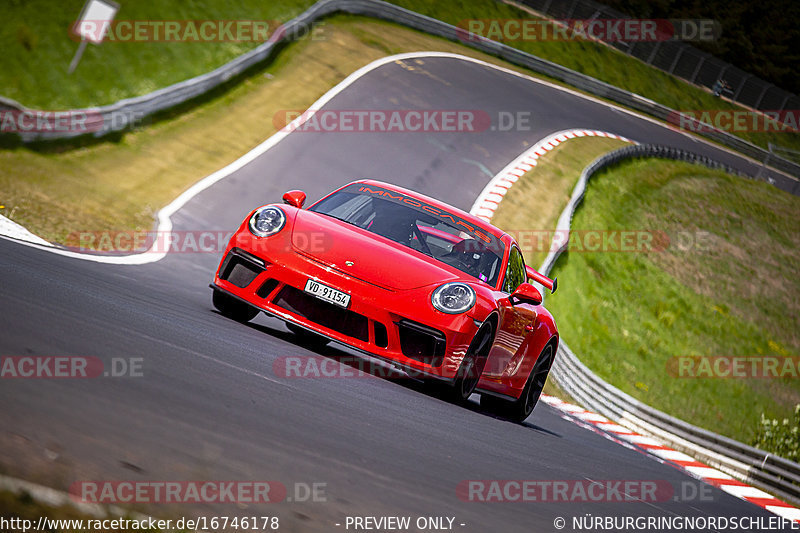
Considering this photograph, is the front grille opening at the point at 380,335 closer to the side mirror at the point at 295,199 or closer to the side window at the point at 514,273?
the side window at the point at 514,273

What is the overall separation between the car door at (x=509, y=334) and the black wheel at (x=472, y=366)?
0.25 meters

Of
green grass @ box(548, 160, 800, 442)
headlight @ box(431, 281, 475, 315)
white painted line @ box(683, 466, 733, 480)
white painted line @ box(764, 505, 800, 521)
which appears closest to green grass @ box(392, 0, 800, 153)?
green grass @ box(548, 160, 800, 442)

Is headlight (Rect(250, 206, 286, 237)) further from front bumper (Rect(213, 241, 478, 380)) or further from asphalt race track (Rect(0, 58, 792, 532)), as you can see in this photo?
asphalt race track (Rect(0, 58, 792, 532))

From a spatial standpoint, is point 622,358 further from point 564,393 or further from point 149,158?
point 149,158

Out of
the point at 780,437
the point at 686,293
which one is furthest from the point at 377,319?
the point at 686,293

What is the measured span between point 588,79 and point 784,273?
11646mm

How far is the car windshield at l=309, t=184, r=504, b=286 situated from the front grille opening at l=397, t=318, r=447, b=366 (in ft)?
3.66

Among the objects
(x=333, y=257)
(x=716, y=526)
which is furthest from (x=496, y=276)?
(x=716, y=526)

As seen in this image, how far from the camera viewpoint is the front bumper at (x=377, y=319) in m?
6.82

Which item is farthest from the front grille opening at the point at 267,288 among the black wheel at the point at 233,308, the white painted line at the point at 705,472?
the white painted line at the point at 705,472

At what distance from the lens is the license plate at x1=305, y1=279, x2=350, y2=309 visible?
269 inches

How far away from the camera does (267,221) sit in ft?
24.6

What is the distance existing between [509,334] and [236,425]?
4193mm

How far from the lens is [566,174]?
25.5 meters
